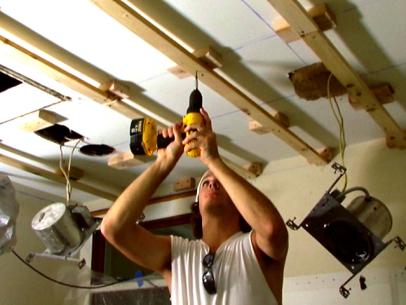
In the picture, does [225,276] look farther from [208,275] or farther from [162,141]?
[162,141]

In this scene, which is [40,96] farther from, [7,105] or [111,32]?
[111,32]

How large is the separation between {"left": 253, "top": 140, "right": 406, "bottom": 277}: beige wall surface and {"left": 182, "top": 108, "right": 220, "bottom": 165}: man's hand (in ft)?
4.81

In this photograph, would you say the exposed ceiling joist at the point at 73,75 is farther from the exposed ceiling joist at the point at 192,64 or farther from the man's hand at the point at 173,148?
the man's hand at the point at 173,148

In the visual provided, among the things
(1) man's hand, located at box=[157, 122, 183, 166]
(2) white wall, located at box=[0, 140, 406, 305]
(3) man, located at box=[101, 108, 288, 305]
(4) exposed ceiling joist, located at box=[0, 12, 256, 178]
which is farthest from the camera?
(2) white wall, located at box=[0, 140, 406, 305]

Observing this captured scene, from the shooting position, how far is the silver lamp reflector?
2551mm

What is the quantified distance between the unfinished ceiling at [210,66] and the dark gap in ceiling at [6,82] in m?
0.02

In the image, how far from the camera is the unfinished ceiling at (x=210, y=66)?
5.44 ft

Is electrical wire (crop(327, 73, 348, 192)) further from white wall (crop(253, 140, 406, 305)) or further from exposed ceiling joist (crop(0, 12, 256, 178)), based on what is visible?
exposed ceiling joist (crop(0, 12, 256, 178))

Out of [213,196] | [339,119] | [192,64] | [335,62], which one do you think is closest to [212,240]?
[213,196]

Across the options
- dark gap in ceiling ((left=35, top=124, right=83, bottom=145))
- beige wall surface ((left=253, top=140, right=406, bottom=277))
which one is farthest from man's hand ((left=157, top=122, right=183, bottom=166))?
beige wall surface ((left=253, top=140, right=406, bottom=277))

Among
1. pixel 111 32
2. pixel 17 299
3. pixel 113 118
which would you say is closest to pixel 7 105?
pixel 113 118

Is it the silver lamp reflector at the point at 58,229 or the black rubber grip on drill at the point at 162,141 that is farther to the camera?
the silver lamp reflector at the point at 58,229

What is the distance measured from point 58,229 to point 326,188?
4.82 feet

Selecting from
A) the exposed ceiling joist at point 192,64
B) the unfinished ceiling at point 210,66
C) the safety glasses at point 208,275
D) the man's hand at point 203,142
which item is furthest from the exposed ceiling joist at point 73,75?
the safety glasses at point 208,275
